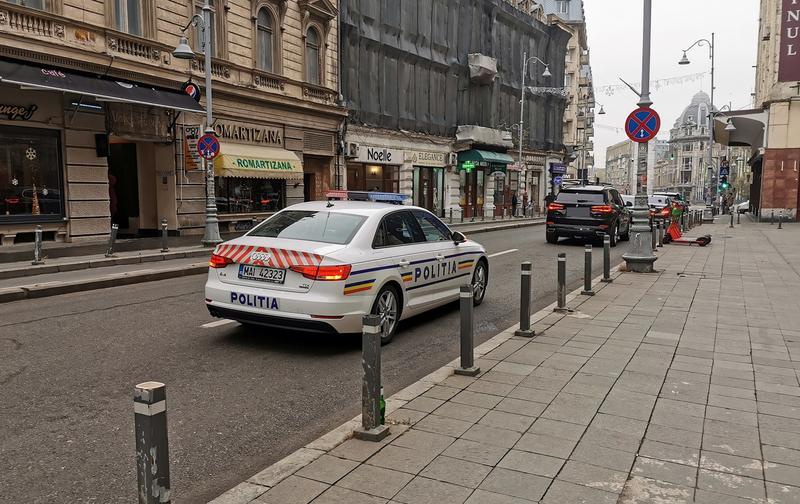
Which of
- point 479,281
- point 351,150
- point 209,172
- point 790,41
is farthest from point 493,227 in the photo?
point 479,281

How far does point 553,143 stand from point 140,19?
42175 mm

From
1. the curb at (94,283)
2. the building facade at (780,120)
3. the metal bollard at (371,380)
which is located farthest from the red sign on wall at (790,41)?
the metal bollard at (371,380)

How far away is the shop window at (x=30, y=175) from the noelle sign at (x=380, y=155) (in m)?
15.9

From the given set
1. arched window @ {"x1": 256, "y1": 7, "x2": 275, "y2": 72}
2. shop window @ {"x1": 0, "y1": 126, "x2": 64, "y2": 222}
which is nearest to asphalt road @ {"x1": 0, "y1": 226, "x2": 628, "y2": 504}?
shop window @ {"x1": 0, "y1": 126, "x2": 64, "y2": 222}

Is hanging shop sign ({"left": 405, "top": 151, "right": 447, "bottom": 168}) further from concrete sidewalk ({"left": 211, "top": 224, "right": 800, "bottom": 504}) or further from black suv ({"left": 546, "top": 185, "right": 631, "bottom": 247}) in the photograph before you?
concrete sidewalk ({"left": 211, "top": 224, "right": 800, "bottom": 504})

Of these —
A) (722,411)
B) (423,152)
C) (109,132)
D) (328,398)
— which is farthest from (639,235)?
(423,152)

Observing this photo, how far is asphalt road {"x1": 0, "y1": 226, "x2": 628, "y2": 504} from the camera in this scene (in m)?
3.77

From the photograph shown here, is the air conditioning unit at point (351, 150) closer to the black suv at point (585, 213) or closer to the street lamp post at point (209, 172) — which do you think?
the street lamp post at point (209, 172)

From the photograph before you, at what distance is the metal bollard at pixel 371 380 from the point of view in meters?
4.12

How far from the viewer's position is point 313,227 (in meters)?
6.90

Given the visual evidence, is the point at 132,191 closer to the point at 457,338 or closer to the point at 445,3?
the point at 457,338

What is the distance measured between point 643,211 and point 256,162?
13.5 m

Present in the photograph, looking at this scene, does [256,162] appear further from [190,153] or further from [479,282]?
[479,282]

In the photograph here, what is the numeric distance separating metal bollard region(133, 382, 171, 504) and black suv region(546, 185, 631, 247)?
1746cm
